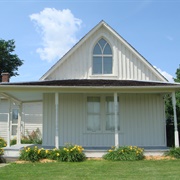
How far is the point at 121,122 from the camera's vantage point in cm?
1498

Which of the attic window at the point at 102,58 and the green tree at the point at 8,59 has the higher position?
the green tree at the point at 8,59

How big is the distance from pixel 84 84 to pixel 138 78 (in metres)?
3.64

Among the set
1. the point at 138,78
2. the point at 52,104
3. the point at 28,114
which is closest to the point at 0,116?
the point at 28,114

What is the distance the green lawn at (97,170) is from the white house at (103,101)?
3134mm

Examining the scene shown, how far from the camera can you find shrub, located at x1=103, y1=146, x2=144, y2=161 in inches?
476

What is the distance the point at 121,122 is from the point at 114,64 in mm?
3249

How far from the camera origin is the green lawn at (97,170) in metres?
8.91

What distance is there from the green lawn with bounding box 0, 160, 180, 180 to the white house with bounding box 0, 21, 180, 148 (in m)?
3.13

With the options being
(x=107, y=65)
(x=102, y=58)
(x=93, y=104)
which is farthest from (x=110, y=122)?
(x=102, y=58)

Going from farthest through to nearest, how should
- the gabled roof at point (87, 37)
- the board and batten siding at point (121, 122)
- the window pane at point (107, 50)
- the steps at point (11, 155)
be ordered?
the window pane at point (107, 50) → the gabled roof at point (87, 37) → the board and batten siding at point (121, 122) → the steps at point (11, 155)

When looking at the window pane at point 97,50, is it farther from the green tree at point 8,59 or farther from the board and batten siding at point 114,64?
the green tree at point 8,59

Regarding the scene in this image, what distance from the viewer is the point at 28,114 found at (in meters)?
23.6

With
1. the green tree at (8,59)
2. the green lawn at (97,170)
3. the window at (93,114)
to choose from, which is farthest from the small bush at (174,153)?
the green tree at (8,59)

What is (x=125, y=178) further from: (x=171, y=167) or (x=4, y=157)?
(x=4, y=157)
